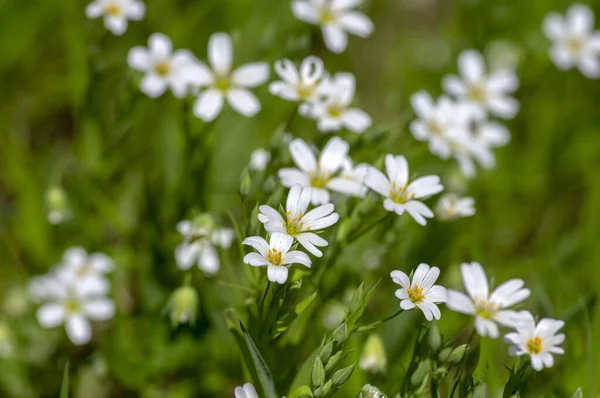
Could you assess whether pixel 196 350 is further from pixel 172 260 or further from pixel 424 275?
pixel 424 275

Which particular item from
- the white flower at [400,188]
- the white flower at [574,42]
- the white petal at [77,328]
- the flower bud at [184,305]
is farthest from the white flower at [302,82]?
the white flower at [574,42]

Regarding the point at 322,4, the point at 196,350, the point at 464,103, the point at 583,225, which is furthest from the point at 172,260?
the point at 583,225

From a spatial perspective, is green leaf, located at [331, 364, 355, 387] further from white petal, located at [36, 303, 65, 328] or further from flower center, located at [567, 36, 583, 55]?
flower center, located at [567, 36, 583, 55]

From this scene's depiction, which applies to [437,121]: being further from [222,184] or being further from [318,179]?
[222,184]

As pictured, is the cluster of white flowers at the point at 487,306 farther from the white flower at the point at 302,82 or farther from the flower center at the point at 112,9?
the flower center at the point at 112,9

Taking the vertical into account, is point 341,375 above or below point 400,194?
below

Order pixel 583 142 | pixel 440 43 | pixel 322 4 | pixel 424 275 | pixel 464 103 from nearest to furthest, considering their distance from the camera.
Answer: pixel 424 275 < pixel 322 4 < pixel 464 103 < pixel 583 142 < pixel 440 43

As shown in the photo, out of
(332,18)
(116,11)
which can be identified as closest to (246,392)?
(116,11)
